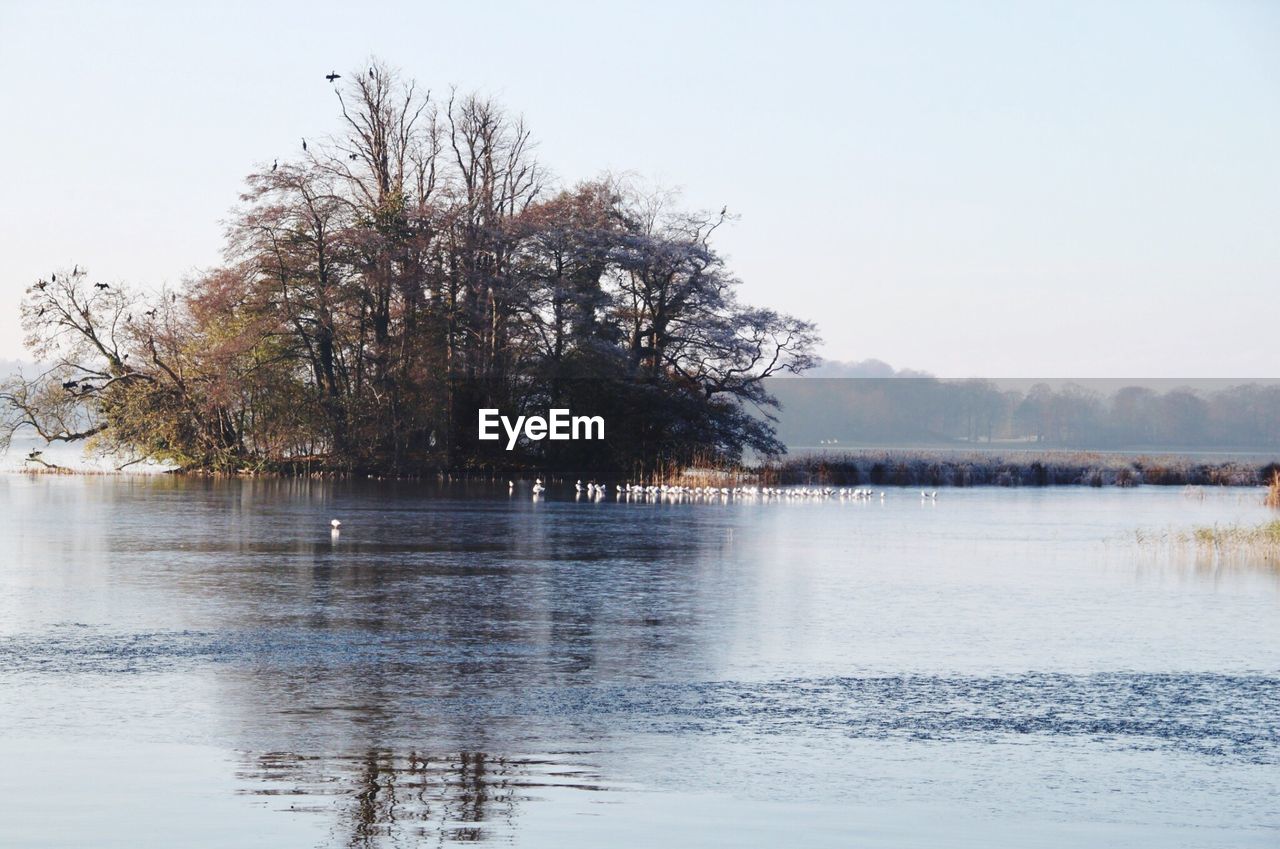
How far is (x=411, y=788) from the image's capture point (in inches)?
351

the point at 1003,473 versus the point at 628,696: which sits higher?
the point at 1003,473

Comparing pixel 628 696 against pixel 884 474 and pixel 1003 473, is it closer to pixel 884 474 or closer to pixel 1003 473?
pixel 884 474

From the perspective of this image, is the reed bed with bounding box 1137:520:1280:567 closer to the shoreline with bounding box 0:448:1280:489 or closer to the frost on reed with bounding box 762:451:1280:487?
the shoreline with bounding box 0:448:1280:489

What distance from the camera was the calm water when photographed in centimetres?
845

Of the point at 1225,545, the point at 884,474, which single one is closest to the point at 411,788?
the point at 1225,545

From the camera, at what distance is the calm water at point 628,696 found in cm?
845

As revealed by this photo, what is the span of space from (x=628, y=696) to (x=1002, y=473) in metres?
44.0

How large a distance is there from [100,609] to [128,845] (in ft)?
30.7

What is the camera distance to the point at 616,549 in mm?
25328

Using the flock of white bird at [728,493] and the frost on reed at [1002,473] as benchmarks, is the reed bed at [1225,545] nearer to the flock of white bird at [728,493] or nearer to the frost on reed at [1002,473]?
the flock of white bird at [728,493]

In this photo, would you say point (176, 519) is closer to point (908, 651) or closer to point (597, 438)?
point (908, 651)

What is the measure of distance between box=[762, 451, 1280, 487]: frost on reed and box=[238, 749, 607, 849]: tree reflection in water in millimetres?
41177

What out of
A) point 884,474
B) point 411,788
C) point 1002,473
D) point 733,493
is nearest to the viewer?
point 411,788

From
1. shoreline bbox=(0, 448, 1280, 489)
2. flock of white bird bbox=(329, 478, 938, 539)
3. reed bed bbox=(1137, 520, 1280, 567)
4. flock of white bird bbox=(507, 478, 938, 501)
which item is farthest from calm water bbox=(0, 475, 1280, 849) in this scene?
shoreline bbox=(0, 448, 1280, 489)
